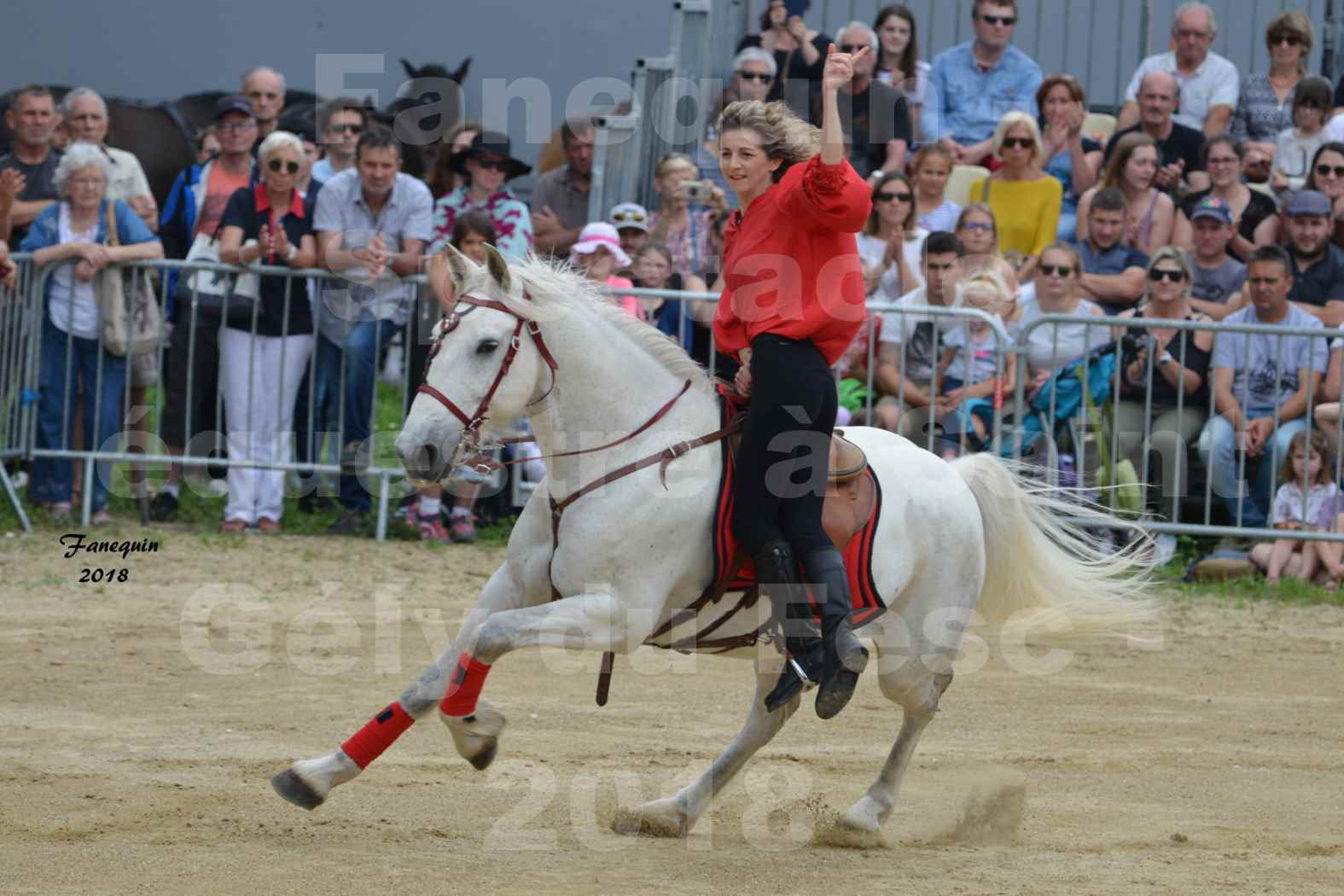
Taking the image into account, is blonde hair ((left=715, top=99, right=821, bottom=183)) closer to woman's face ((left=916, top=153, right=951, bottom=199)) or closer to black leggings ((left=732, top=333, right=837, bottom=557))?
black leggings ((left=732, top=333, right=837, bottom=557))

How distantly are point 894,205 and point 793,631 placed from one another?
5.99 m

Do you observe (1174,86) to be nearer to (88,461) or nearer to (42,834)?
(88,461)

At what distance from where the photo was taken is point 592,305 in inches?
227

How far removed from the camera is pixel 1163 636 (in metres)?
9.50

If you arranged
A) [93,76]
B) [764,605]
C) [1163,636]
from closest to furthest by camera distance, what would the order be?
[764,605] → [1163,636] → [93,76]

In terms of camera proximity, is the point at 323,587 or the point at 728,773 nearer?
the point at 728,773

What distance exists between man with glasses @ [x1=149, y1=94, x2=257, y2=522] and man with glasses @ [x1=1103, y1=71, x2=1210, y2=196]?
5.83 meters

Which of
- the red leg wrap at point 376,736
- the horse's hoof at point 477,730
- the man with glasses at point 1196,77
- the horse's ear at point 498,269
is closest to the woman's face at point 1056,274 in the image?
the man with glasses at point 1196,77

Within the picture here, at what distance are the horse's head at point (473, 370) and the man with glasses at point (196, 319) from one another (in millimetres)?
5869

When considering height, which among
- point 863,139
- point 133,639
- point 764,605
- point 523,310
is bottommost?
point 133,639

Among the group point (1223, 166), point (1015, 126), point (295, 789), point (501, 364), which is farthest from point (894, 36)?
point (295, 789)

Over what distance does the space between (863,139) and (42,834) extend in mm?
8660

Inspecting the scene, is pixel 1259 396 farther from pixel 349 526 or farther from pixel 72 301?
pixel 72 301

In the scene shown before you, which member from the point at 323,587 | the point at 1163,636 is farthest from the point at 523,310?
the point at 1163,636
